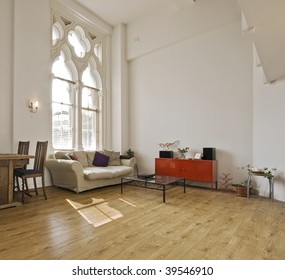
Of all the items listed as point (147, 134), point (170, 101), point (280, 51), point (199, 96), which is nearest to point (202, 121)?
point (199, 96)

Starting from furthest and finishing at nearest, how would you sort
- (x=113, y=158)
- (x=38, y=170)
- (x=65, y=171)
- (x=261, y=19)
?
(x=113, y=158)
(x=65, y=171)
(x=38, y=170)
(x=261, y=19)

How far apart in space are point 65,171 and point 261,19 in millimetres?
4126

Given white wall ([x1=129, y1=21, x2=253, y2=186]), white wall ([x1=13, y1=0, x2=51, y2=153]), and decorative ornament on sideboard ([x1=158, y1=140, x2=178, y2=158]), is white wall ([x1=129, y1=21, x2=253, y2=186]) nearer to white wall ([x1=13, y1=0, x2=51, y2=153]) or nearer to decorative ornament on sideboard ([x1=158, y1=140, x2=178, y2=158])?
decorative ornament on sideboard ([x1=158, y1=140, x2=178, y2=158])

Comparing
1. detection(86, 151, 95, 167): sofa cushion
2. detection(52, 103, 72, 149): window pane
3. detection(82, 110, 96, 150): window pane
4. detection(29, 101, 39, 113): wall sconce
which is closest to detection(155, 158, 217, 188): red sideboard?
detection(86, 151, 95, 167): sofa cushion

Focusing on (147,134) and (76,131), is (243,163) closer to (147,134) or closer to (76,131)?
(147,134)

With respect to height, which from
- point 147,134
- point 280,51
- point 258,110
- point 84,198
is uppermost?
point 280,51

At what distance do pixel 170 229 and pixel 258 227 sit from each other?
108 centimetres

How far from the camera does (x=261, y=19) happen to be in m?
2.41

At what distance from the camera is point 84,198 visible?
3840mm

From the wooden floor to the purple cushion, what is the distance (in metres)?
1.44

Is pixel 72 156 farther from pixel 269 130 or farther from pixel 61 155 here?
pixel 269 130

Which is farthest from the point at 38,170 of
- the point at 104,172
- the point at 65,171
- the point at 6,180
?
the point at 104,172
